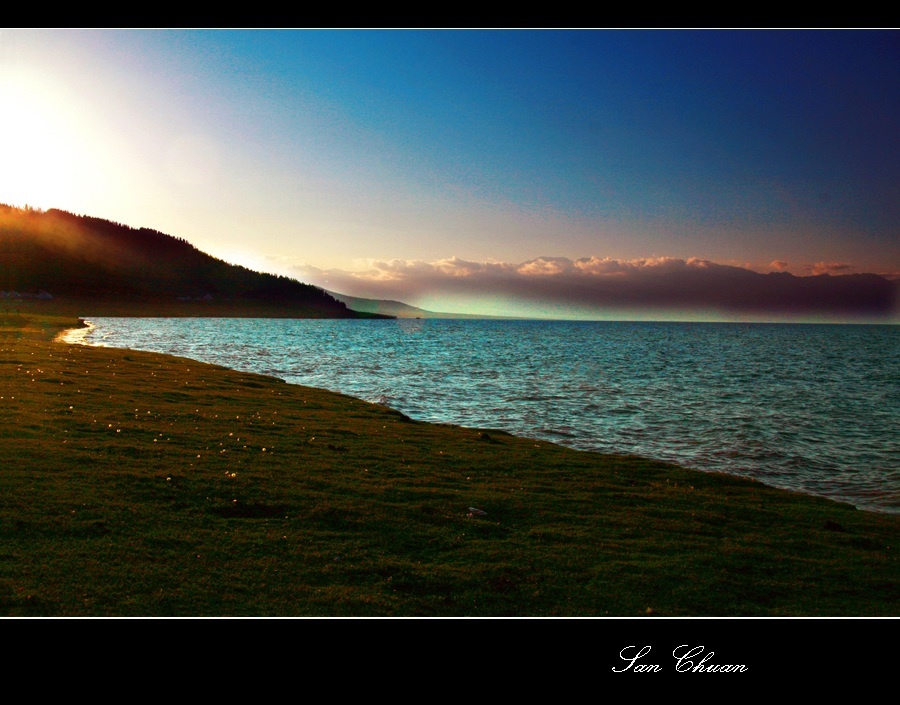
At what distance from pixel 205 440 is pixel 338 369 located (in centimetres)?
3613

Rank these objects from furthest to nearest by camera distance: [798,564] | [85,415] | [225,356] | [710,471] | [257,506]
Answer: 1. [225,356]
2. [710,471]
3. [85,415]
4. [257,506]
5. [798,564]

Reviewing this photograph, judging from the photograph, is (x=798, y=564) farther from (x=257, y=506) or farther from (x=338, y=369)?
(x=338, y=369)

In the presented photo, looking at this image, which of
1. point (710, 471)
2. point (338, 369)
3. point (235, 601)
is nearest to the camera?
point (235, 601)

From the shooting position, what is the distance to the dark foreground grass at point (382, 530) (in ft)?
26.3

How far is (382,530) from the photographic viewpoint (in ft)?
35.9

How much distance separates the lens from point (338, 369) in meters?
53.0

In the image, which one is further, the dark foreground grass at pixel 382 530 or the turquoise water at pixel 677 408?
the turquoise water at pixel 677 408

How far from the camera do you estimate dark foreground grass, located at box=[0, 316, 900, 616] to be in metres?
8.02

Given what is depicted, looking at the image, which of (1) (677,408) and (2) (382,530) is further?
(1) (677,408)

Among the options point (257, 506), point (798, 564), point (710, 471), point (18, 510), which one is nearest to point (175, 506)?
point (257, 506)

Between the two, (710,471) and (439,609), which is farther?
(710,471)

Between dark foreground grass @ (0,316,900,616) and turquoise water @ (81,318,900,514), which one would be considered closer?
dark foreground grass @ (0,316,900,616)
